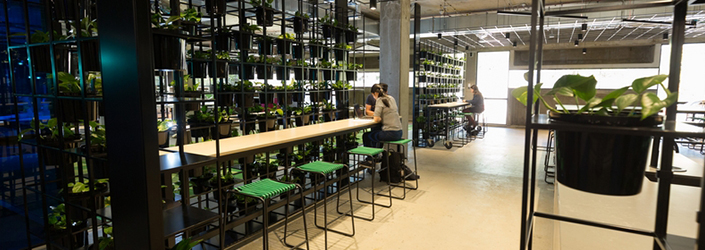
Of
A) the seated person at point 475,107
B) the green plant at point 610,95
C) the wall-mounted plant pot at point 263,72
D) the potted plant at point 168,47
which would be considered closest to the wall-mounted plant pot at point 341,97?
the wall-mounted plant pot at point 263,72

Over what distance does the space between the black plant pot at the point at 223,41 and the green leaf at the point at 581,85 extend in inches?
139

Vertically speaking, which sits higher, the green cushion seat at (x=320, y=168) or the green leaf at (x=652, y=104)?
the green leaf at (x=652, y=104)

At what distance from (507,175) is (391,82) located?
252 centimetres

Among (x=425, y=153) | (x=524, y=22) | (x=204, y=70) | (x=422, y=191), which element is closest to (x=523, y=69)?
(x=524, y=22)

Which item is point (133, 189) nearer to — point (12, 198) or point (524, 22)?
point (12, 198)

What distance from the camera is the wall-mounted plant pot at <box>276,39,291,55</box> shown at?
457 centimetres

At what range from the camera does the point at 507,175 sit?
6062mm

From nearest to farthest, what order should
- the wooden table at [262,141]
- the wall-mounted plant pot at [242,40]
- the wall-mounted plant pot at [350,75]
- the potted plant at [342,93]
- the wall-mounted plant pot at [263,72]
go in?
the wooden table at [262,141] < the wall-mounted plant pot at [242,40] < the wall-mounted plant pot at [263,72] < the potted plant at [342,93] < the wall-mounted plant pot at [350,75]

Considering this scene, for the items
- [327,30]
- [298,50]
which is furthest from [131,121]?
[327,30]

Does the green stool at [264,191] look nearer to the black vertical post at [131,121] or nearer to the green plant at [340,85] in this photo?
the black vertical post at [131,121]

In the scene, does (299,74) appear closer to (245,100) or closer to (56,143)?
(245,100)

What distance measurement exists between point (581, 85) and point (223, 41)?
11.9 feet

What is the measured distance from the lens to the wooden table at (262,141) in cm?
283

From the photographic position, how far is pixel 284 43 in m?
4.54
